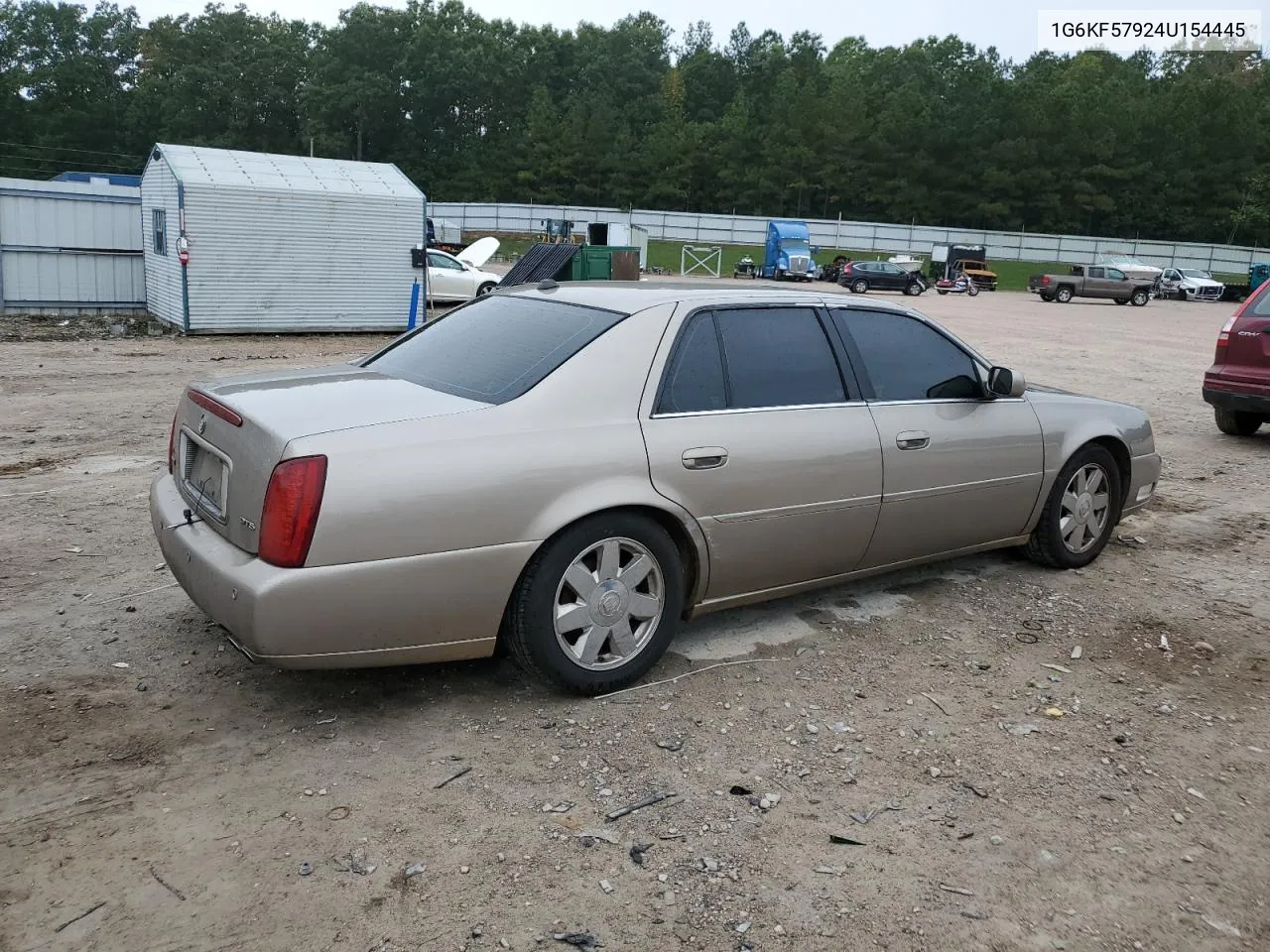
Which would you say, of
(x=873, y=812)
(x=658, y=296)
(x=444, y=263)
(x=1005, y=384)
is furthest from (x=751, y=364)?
(x=444, y=263)

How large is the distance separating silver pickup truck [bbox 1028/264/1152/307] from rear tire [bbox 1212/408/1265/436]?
30031mm

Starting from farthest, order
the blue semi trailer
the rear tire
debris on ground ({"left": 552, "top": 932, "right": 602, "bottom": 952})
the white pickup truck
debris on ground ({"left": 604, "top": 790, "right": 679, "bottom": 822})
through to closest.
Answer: the white pickup truck < the blue semi trailer < the rear tire < debris on ground ({"left": 604, "top": 790, "right": 679, "bottom": 822}) < debris on ground ({"left": 552, "top": 932, "right": 602, "bottom": 952})

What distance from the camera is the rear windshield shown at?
389 centimetres

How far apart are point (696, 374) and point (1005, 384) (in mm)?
1749

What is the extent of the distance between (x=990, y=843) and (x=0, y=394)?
35.4ft

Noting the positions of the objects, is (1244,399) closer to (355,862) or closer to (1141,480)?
(1141,480)

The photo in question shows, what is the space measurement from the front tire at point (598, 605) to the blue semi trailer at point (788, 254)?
42.7m

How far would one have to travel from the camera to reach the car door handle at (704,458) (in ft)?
12.9

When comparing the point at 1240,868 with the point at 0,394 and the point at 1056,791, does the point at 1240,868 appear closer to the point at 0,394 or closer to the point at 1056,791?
the point at 1056,791

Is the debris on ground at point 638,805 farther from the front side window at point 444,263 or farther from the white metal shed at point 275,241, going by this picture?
the front side window at point 444,263

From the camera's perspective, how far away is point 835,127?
81.6 meters

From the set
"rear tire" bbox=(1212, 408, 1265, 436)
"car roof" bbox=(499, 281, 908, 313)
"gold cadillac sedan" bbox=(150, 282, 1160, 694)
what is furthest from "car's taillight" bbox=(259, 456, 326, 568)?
"rear tire" bbox=(1212, 408, 1265, 436)

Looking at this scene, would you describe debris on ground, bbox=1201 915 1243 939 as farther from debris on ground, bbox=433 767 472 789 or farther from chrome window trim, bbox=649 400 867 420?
chrome window trim, bbox=649 400 867 420

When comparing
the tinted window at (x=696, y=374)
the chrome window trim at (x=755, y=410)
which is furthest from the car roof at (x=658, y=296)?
the chrome window trim at (x=755, y=410)
